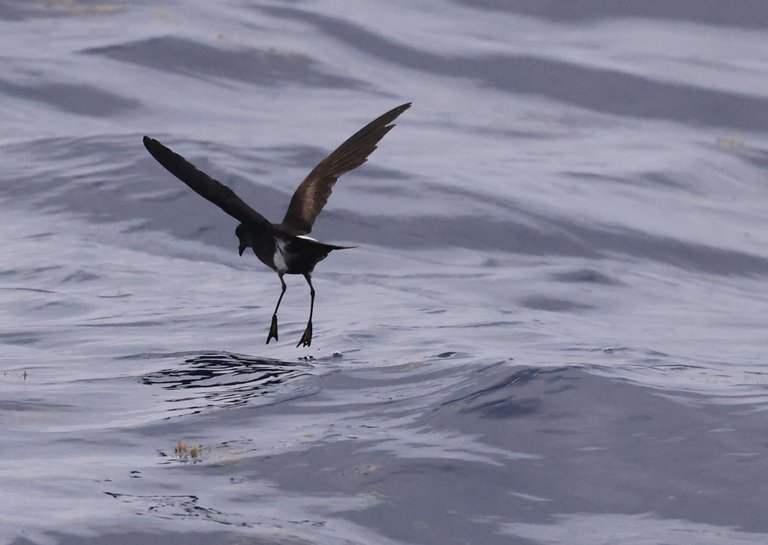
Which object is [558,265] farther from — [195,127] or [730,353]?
[195,127]

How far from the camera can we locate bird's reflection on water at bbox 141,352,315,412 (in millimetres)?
6996

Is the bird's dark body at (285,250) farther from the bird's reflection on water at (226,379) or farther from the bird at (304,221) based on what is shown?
the bird's reflection on water at (226,379)

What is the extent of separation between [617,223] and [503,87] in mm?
5471

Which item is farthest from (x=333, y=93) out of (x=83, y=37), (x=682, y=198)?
(x=682, y=198)

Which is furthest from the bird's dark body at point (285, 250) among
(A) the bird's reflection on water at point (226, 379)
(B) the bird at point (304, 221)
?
(A) the bird's reflection on water at point (226, 379)

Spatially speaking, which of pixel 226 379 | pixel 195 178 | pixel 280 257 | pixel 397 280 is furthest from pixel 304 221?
pixel 397 280

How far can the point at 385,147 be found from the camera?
50.2 feet

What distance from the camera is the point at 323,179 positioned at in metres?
8.05

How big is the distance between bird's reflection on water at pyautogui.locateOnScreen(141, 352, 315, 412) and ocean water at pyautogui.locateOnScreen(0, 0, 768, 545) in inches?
1.1

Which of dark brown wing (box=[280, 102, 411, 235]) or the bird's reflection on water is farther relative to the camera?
dark brown wing (box=[280, 102, 411, 235])

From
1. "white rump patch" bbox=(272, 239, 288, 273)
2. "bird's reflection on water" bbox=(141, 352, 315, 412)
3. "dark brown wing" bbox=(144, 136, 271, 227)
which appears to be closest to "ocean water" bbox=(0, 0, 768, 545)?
"bird's reflection on water" bbox=(141, 352, 315, 412)

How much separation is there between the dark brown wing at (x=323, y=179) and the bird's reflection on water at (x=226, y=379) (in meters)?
0.82

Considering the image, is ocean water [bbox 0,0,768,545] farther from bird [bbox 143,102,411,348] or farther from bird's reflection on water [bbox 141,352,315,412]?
bird [bbox 143,102,411,348]

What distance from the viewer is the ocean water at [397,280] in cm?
583
